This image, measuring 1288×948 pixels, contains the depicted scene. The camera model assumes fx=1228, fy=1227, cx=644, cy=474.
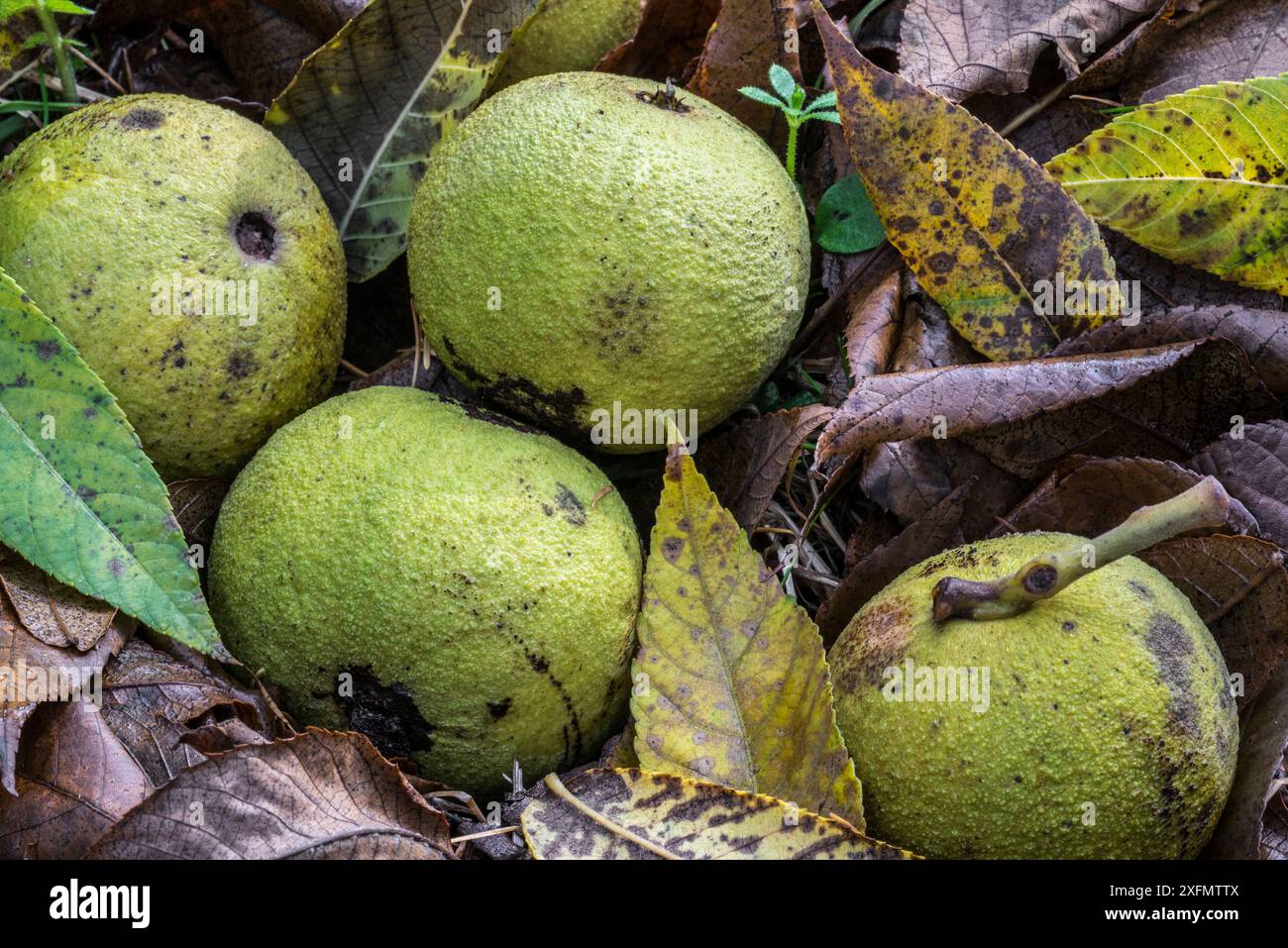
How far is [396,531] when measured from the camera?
214 centimetres

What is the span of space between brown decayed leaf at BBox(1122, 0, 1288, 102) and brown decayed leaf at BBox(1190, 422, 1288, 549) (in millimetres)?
866

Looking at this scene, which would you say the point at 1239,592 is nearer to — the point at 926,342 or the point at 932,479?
the point at 932,479

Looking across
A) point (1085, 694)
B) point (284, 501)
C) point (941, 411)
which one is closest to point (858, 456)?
point (941, 411)

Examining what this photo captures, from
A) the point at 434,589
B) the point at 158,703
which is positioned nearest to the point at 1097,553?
the point at 434,589

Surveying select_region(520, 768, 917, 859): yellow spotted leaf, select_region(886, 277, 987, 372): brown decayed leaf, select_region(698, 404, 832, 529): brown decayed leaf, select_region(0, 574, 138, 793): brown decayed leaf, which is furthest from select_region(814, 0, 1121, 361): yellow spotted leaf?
select_region(0, 574, 138, 793): brown decayed leaf

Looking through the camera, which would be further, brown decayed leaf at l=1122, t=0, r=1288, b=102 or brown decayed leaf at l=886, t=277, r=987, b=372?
brown decayed leaf at l=1122, t=0, r=1288, b=102

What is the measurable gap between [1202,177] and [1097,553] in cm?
105

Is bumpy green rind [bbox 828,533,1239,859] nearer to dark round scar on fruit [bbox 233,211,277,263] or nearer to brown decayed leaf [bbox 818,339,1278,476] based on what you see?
A: brown decayed leaf [bbox 818,339,1278,476]

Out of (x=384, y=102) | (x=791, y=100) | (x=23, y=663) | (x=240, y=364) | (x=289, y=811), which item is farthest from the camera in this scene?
(x=384, y=102)

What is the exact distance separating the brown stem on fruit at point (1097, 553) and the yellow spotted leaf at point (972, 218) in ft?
2.11

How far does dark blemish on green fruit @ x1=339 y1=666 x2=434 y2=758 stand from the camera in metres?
2.18

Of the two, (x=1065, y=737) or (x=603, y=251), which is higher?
(x=603, y=251)

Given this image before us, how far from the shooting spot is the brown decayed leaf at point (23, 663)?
1988 millimetres

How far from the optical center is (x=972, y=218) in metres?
2.53
